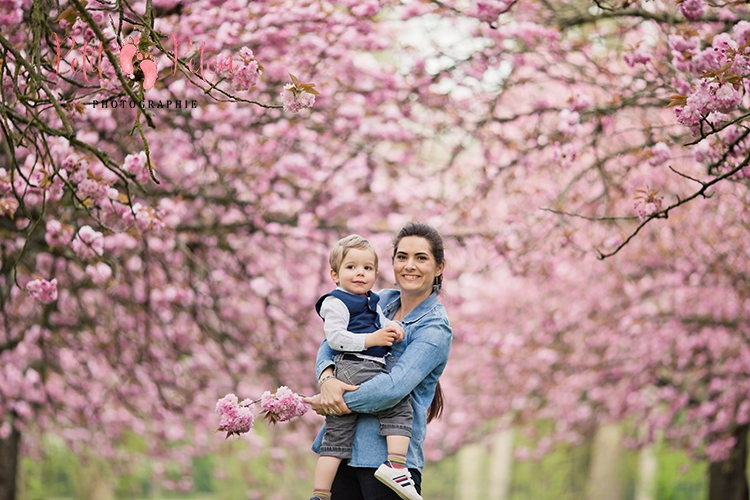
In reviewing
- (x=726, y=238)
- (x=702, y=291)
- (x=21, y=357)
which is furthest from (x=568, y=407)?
(x=21, y=357)

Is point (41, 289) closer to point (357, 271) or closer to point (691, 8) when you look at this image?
point (357, 271)

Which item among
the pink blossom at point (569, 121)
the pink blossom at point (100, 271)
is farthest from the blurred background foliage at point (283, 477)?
the pink blossom at point (569, 121)

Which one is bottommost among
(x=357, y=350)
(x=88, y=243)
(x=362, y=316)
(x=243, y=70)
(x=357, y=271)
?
(x=357, y=350)

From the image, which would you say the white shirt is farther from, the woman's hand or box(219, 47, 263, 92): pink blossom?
box(219, 47, 263, 92): pink blossom

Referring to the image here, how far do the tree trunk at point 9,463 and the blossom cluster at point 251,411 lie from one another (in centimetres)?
559

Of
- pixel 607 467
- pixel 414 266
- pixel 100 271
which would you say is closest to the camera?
pixel 414 266

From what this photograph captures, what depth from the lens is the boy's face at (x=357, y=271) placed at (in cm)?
291

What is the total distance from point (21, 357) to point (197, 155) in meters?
2.52

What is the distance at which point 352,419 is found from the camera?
2854 millimetres

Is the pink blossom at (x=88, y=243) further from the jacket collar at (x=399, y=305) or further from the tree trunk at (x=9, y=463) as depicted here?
the tree trunk at (x=9, y=463)

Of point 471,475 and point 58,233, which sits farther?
point 471,475

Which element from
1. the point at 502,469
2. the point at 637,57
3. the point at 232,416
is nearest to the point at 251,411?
the point at 232,416

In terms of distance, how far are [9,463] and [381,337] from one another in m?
5.99

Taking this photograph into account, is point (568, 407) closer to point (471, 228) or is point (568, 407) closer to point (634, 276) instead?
point (634, 276)
